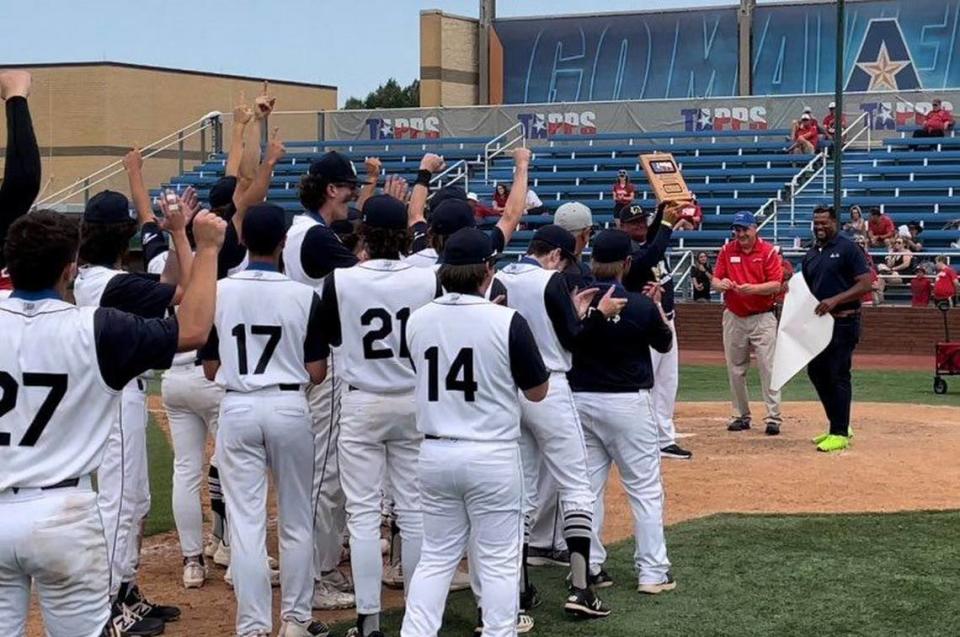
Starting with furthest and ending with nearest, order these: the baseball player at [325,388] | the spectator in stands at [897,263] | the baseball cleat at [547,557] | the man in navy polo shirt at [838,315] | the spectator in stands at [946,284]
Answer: the spectator in stands at [897,263] < the spectator in stands at [946,284] < the man in navy polo shirt at [838,315] < the baseball cleat at [547,557] < the baseball player at [325,388]

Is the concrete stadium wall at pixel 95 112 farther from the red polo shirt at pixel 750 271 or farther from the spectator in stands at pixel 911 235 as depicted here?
the red polo shirt at pixel 750 271

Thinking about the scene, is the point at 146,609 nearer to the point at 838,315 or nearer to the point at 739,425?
the point at 838,315

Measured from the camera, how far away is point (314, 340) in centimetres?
692

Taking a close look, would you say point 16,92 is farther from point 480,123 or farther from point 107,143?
point 107,143

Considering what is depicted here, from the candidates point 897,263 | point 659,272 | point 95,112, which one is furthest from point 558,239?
point 95,112

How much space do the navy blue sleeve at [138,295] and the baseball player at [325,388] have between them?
1.30m

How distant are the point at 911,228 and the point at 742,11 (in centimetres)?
1580

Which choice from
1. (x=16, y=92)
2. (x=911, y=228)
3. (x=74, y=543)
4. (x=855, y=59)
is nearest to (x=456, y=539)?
(x=74, y=543)

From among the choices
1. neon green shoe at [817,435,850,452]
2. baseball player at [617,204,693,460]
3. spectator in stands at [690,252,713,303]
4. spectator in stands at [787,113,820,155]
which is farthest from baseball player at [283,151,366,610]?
spectator in stands at [787,113,820,155]

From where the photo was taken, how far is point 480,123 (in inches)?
1431

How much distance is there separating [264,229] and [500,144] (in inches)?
1150

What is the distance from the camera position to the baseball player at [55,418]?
4.72 m

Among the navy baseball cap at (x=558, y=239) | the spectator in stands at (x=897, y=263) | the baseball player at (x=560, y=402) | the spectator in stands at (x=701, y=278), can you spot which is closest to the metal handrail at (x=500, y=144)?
the spectator in stands at (x=701, y=278)

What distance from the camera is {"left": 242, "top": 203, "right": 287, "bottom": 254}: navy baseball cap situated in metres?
6.84
